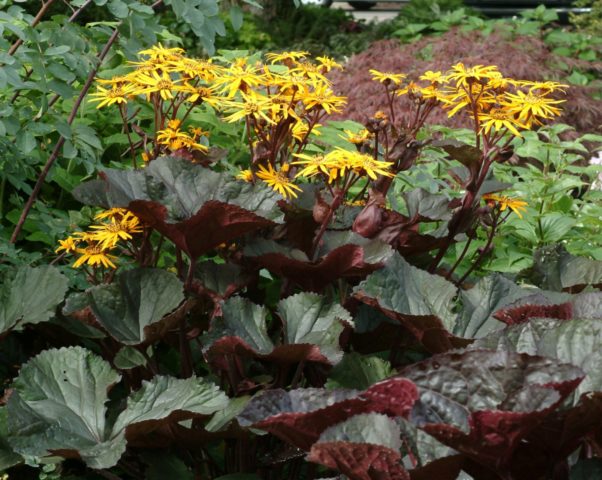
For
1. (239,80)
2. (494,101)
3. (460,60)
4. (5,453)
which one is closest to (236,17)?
(239,80)

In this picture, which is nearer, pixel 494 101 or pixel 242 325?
pixel 242 325

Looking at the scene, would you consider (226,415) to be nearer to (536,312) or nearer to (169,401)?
(169,401)

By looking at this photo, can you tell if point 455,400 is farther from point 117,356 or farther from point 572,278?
point 572,278

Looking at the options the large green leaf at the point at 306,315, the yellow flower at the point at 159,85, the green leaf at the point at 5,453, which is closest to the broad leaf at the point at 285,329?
the large green leaf at the point at 306,315

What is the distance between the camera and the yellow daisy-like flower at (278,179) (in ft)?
6.07

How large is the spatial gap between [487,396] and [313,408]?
0.25 meters

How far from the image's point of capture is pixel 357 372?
5.32ft

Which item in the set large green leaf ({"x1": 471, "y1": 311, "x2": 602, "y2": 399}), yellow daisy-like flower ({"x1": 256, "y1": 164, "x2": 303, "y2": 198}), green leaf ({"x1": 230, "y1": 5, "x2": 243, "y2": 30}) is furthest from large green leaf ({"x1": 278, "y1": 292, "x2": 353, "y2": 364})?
green leaf ({"x1": 230, "y1": 5, "x2": 243, "y2": 30})

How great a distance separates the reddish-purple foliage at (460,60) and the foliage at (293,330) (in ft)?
12.0

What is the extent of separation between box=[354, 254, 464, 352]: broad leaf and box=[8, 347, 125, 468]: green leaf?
0.47m

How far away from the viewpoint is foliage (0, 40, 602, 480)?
1.16m

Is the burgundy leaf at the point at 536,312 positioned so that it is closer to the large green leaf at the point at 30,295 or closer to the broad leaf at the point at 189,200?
the broad leaf at the point at 189,200

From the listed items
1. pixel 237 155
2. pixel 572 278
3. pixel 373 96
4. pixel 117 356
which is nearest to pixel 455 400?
pixel 117 356

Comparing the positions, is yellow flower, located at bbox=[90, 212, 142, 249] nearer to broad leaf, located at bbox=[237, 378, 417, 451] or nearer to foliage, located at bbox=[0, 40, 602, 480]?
foliage, located at bbox=[0, 40, 602, 480]
